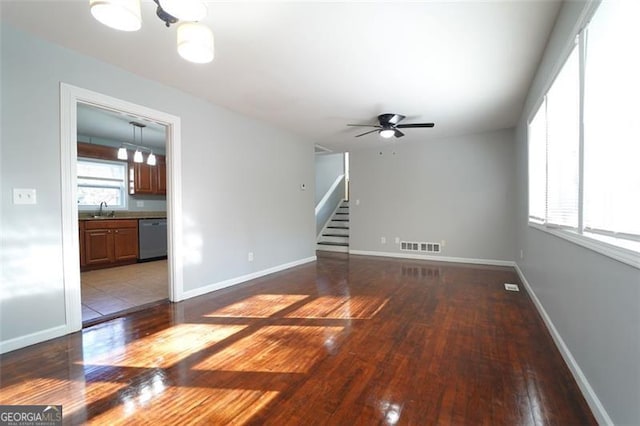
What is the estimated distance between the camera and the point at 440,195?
580 centimetres

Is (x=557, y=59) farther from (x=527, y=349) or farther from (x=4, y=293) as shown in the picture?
(x=4, y=293)

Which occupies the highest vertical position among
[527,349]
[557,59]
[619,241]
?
[557,59]

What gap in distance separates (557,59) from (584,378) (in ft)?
7.36

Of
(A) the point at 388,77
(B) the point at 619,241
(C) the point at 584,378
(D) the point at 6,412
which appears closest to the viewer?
(B) the point at 619,241

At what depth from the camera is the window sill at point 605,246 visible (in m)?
1.16

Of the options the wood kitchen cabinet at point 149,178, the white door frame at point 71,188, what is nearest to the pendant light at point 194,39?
the white door frame at point 71,188

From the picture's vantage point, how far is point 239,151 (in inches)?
164

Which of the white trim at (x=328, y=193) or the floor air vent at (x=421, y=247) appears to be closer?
the floor air vent at (x=421, y=247)

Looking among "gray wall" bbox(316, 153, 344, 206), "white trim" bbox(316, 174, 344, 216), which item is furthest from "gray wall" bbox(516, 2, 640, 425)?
"gray wall" bbox(316, 153, 344, 206)

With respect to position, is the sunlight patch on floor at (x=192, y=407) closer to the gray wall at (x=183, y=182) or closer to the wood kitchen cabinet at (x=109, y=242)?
the gray wall at (x=183, y=182)

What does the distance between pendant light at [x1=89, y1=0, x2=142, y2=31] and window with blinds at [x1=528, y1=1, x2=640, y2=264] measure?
231 cm

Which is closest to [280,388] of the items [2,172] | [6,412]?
[6,412]

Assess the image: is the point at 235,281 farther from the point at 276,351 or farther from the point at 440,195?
the point at 440,195

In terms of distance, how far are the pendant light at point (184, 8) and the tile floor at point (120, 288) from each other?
285 centimetres
